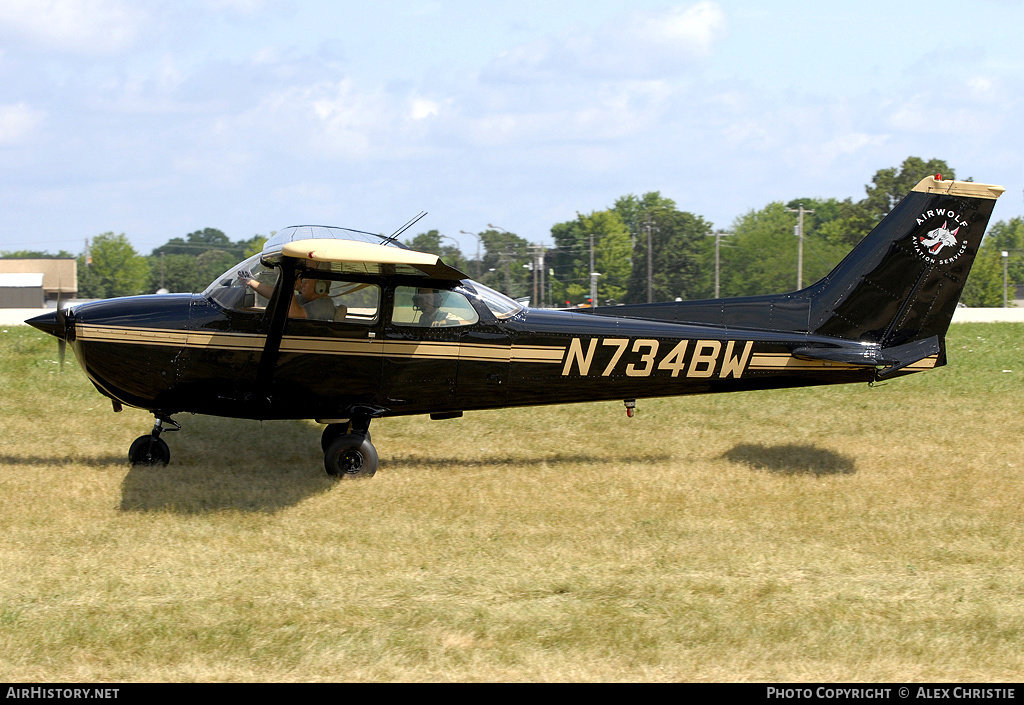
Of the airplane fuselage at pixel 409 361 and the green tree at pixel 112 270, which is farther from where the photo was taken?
the green tree at pixel 112 270

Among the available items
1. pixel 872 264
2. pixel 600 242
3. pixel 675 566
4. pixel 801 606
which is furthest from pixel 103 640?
pixel 600 242

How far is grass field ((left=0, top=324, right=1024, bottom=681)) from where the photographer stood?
5.38 meters

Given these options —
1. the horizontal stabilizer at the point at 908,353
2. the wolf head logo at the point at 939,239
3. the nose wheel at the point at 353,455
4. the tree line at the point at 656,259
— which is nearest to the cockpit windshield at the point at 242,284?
the nose wheel at the point at 353,455

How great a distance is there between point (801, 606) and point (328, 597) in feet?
11.2

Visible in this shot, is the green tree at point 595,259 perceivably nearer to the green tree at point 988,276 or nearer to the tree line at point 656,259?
the tree line at point 656,259

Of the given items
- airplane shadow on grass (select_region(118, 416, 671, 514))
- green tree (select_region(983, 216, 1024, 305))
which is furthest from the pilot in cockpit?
green tree (select_region(983, 216, 1024, 305))

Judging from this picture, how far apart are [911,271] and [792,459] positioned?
8.49 feet

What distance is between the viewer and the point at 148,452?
9.79m

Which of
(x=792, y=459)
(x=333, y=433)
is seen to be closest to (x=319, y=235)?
(x=333, y=433)

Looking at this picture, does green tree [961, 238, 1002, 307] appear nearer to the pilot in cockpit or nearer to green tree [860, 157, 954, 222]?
green tree [860, 157, 954, 222]

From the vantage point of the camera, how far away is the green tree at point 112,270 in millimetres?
111000

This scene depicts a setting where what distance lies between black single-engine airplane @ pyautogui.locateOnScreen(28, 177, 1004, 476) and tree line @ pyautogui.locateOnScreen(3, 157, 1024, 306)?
55.7 meters

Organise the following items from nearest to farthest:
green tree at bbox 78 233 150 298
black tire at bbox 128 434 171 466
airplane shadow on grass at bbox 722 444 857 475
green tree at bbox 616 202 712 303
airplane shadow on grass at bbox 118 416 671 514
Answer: airplane shadow on grass at bbox 118 416 671 514
black tire at bbox 128 434 171 466
airplane shadow on grass at bbox 722 444 857 475
green tree at bbox 616 202 712 303
green tree at bbox 78 233 150 298

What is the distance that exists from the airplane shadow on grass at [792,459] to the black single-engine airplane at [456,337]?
1.02 metres
